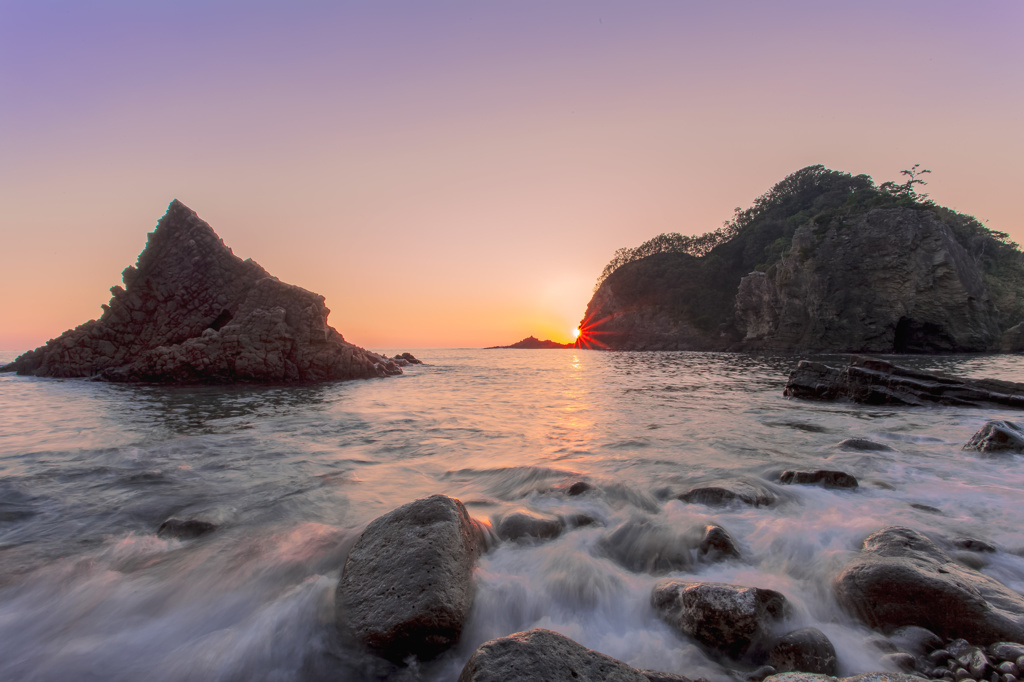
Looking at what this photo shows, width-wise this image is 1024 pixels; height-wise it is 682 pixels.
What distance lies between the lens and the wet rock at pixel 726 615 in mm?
2436

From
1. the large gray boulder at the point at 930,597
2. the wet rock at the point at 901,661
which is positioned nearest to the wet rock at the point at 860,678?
the wet rock at the point at 901,661

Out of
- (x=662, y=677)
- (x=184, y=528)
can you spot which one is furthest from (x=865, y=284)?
(x=184, y=528)

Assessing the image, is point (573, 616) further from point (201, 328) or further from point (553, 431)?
point (201, 328)

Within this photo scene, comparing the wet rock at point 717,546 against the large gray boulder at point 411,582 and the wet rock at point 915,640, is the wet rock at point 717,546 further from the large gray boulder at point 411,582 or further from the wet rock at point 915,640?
the large gray boulder at point 411,582

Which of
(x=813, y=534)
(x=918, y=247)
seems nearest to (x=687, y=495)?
(x=813, y=534)

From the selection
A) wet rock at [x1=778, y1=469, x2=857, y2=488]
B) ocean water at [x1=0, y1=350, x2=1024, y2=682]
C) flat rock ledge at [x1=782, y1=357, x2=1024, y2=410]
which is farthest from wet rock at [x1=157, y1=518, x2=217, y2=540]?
flat rock ledge at [x1=782, y1=357, x2=1024, y2=410]

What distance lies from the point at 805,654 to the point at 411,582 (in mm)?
2323

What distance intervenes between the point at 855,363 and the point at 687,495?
11.5 metres

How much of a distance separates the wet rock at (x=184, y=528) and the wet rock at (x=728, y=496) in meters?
4.92

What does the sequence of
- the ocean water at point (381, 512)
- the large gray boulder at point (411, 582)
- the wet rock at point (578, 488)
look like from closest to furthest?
the large gray boulder at point (411, 582), the ocean water at point (381, 512), the wet rock at point (578, 488)

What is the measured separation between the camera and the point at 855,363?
1266 cm

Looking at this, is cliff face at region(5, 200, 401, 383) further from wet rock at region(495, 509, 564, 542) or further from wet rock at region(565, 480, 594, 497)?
wet rock at region(495, 509, 564, 542)

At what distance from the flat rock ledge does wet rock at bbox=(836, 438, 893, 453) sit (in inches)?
233

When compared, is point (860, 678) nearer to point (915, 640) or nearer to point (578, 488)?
point (915, 640)
